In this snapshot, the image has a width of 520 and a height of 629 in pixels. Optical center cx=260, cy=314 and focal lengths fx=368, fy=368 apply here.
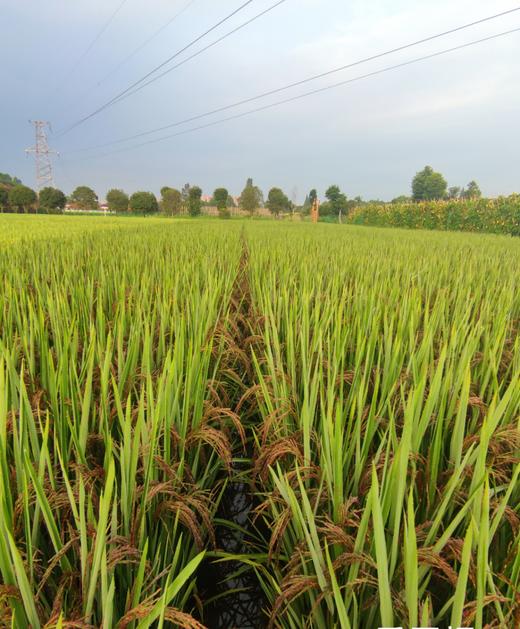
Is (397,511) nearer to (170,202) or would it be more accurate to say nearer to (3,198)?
(3,198)

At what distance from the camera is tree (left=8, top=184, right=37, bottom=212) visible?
34.2 m

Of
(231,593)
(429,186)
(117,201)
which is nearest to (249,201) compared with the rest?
(117,201)

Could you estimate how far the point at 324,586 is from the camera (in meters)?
0.56

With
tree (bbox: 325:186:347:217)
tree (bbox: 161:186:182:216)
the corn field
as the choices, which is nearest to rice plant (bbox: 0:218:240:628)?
the corn field

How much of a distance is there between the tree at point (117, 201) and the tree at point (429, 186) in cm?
4470

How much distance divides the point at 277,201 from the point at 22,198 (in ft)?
91.7

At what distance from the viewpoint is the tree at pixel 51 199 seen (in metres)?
36.8

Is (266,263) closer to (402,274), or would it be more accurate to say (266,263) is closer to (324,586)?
(402,274)

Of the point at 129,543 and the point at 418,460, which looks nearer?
the point at 129,543

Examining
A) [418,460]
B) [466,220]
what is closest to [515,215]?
[466,220]

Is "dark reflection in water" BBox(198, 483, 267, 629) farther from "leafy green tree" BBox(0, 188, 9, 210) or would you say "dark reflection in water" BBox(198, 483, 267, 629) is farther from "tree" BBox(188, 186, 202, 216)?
"leafy green tree" BBox(0, 188, 9, 210)

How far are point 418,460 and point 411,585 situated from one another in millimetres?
422

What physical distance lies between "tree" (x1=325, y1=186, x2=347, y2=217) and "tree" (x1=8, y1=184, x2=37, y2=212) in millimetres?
32942

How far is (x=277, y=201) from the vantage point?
47.5 meters
